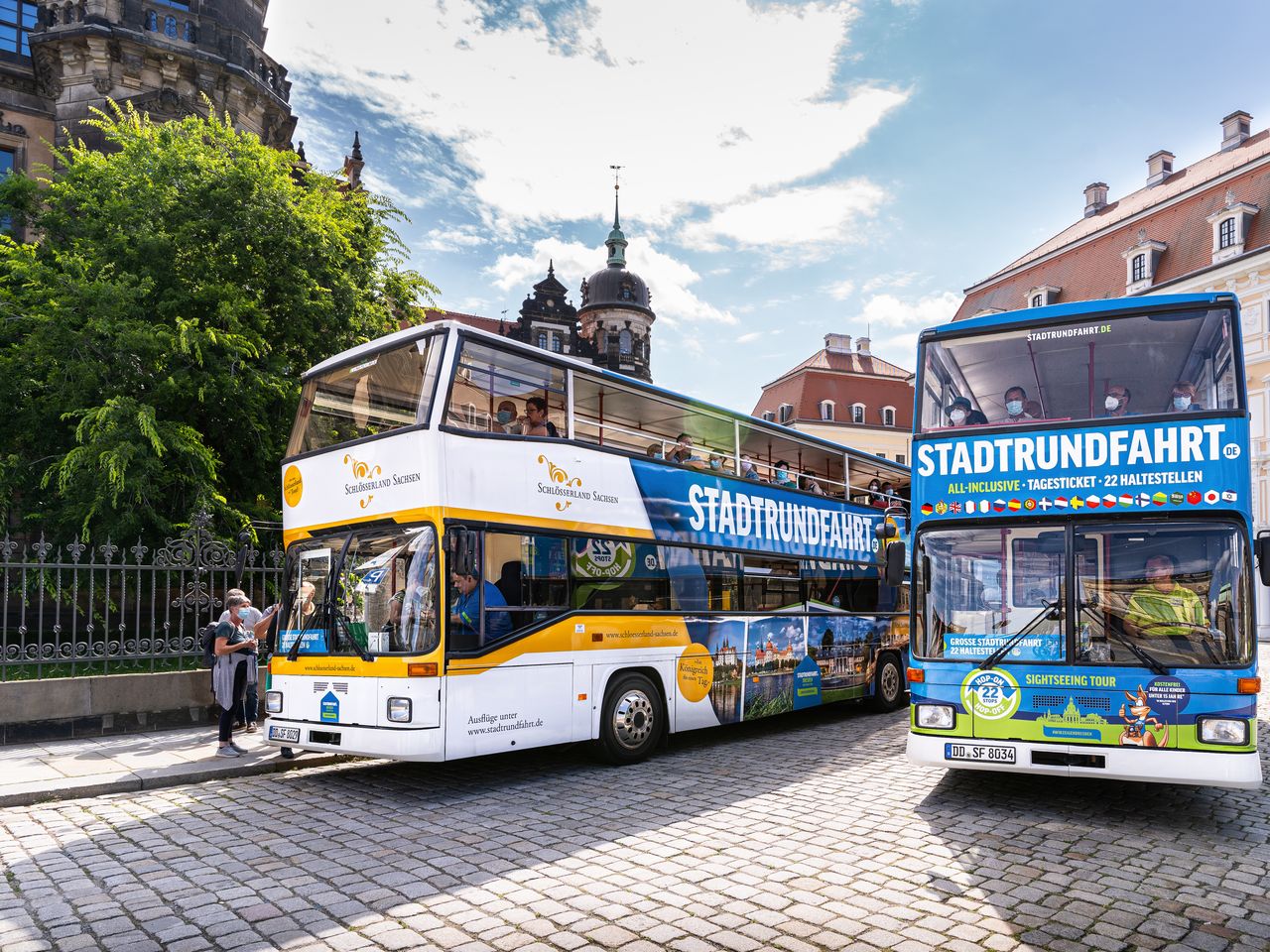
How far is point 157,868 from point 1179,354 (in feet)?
29.0

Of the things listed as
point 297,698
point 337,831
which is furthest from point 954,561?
point 297,698

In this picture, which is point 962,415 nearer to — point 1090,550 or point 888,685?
point 1090,550

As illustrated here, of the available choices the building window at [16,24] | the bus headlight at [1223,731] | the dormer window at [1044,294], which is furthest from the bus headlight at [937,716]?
the dormer window at [1044,294]

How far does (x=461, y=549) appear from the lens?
8.27m

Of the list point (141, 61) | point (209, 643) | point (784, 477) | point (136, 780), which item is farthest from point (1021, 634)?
point (141, 61)

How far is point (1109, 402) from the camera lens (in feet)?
26.7

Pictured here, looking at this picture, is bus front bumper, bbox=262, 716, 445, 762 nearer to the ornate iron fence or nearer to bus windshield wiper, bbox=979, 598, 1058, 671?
the ornate iron fence

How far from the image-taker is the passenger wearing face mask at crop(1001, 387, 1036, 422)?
846 cm

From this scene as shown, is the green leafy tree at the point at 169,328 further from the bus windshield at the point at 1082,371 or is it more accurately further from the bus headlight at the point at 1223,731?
the bus headlight at the point at 1223,731

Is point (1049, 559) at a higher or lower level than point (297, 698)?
higher

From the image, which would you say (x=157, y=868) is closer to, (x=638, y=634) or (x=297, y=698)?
(x=297, y=698)

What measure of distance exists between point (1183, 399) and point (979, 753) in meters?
3.44

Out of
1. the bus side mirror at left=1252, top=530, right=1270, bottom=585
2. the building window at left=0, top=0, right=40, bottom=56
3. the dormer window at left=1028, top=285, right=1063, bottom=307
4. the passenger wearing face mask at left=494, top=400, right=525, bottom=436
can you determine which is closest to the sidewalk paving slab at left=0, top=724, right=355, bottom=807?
the passenger wearing face mask at left=494, top=400, right=525, bottom=436

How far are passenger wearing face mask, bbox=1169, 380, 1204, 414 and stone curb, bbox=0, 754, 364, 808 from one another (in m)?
9.24
